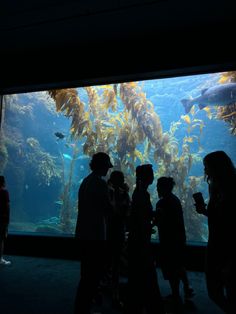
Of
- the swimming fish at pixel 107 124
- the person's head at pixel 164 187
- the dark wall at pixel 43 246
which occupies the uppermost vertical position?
the swimming fish at pixel 107 124

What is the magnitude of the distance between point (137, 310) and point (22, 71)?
4858mm

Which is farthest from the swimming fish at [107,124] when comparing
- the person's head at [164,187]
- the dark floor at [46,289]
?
the person's head at [164,187]

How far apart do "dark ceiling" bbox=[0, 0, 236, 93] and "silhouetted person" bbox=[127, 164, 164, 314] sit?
109 inches

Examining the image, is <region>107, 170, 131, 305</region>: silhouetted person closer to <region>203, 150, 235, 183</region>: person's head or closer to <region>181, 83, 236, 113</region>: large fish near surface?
<region>203, 150, 235, 183</region>: person's head

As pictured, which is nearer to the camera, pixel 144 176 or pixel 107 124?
pixel 144 176

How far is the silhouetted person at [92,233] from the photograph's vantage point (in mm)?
2451

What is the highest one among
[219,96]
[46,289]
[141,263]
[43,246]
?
[219,96]

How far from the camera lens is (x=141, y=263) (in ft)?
8.21

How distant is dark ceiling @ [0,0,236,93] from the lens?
13.5 feet

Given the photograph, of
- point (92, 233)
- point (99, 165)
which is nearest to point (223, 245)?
point (92, 233)

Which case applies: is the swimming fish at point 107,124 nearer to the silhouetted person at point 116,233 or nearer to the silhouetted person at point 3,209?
the silhouetted person at point 3,209

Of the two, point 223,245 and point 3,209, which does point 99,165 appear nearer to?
point 223,245

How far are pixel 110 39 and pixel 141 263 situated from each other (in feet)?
12.2

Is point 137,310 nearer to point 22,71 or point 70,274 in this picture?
point 70,274
